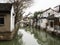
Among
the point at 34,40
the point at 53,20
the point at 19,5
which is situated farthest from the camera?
the point at 53,20

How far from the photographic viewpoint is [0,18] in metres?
17.2

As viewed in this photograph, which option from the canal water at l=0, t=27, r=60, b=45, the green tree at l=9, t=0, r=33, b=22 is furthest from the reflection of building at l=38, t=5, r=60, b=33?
the green tree at l=9, t=0, r=33, b=22

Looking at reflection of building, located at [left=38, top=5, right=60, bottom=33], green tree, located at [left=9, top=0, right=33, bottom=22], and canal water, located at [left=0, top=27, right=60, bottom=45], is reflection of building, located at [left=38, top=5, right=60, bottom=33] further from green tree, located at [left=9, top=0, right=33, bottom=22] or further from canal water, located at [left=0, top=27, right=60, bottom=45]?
green tree, located at [left=9, top=0, right=33, bottom=22]

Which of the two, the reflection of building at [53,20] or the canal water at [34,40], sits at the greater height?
the reflection of building at [53,20]

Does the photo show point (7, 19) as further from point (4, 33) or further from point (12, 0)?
point (12, 0)

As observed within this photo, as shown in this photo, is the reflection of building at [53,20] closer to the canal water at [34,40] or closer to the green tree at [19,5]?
the canal water at [34,40]

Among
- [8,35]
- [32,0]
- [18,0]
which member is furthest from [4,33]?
[32,0]

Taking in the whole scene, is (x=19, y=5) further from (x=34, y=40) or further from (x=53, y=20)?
(x=34, y=40)

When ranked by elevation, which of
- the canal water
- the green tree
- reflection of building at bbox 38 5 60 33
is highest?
the green tree

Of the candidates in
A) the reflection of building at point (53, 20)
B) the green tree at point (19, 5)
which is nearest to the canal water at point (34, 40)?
the reflection of building at point (53, 20)

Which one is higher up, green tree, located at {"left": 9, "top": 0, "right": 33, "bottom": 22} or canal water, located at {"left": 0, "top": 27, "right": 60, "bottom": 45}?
green tree, located at {"left": 9, "top": 0, "right": 33, "bottom": 22}

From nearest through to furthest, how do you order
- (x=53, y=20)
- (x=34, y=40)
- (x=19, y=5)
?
(x=34, y=40), (x=19, y=5), (x=53, y=20)

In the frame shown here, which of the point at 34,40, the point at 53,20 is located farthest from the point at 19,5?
the point at 34,40

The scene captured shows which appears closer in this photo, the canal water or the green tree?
the canal water
